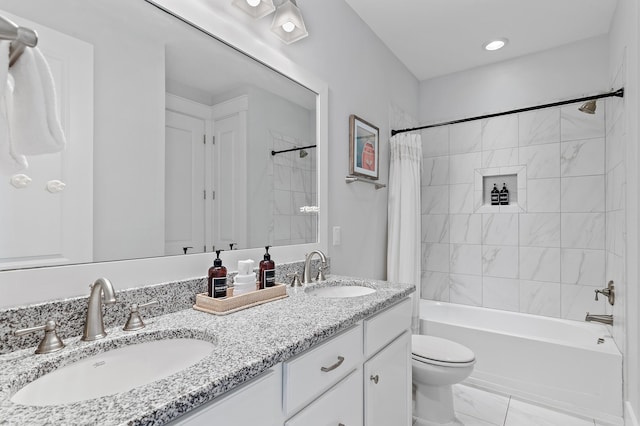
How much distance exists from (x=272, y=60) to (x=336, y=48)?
0.64 meters

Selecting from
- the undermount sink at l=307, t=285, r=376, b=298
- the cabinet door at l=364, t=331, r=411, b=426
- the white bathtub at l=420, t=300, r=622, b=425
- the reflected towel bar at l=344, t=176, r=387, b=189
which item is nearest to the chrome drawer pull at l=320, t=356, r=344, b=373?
the cabinet door at l=364, t=331, r=411, b=426

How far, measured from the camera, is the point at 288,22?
1.56 meters

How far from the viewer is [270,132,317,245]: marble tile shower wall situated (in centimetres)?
169

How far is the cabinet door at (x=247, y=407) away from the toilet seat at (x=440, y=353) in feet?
A: 4.23

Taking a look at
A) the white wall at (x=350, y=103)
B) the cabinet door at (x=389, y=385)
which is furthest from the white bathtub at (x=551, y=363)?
the cabinet door at (x=389, y=385)

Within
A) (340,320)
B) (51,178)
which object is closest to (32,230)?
(51,178)

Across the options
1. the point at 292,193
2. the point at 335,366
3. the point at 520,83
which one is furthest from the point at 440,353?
the point at 520,83

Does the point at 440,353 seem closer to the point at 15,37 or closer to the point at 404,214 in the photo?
the point at 404,214

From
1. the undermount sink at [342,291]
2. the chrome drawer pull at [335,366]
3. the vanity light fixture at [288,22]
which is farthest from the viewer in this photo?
the undermount sink at [342,291]

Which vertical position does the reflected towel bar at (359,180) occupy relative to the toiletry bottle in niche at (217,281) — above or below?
above

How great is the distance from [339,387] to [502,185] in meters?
2.63

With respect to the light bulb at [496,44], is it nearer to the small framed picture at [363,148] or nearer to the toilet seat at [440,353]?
the small framed picture at [363,148]

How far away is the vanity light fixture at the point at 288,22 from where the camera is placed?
5.06 ft

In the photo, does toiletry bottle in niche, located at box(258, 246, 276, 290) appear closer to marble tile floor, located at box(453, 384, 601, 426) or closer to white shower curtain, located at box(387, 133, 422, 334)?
white shower curtain, located at box(387, 133, 422, 334)
